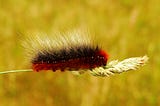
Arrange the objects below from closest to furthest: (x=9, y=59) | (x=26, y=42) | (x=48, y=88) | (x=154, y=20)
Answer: (x=26, y=42) < (x=48, y=88) < (x=9, y=59) < (x=154, y=20)

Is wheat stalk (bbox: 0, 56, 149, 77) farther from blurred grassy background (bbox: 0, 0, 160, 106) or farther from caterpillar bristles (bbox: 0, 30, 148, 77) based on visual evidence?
blurred grassy background (bbox: 0, 0, 160, 106)

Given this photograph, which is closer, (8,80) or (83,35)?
(83,35)

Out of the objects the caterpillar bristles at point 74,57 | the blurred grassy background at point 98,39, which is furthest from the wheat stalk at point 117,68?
the blurred grassy background at point 98,39

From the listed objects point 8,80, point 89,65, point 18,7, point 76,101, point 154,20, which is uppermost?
point 18,7

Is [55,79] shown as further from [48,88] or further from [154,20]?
[154,20]

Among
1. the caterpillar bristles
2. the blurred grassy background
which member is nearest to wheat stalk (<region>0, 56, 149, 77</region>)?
the caterpillar bristles

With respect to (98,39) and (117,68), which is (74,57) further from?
(98,39)

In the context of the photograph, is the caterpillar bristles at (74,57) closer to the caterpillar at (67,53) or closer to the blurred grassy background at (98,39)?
the caterpillar at (67,53)

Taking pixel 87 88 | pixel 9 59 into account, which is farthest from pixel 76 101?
pixel 9 59
